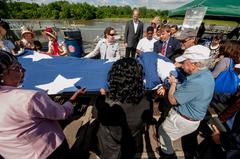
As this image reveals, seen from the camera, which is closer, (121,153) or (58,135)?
(58,135)

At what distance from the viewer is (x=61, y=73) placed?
3766mm

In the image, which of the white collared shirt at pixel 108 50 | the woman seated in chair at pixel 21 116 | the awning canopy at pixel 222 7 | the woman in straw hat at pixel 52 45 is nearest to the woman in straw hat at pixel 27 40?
the woman in straw hat at pixel 52 45

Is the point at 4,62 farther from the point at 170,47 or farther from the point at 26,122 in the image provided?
the point at 170,47

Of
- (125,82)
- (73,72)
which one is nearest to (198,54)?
(125,82)

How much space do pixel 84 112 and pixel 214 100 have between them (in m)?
2.34

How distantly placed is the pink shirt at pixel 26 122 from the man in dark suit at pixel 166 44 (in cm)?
341

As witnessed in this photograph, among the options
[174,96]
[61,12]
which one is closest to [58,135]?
[174,96]

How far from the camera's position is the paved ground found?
3101mm

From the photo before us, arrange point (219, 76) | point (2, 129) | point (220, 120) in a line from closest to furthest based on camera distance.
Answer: point (2, 129) < point (220, 120) < point (219, 76)

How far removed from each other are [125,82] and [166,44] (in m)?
3.10

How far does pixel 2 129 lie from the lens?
4.98 ft

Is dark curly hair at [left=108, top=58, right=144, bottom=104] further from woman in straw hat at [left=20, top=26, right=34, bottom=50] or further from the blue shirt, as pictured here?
woman in straw hat at [left=20, top=26, right=34, bottom=50]

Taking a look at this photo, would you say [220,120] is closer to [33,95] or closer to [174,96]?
[174,96]

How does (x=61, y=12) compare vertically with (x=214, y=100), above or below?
below
